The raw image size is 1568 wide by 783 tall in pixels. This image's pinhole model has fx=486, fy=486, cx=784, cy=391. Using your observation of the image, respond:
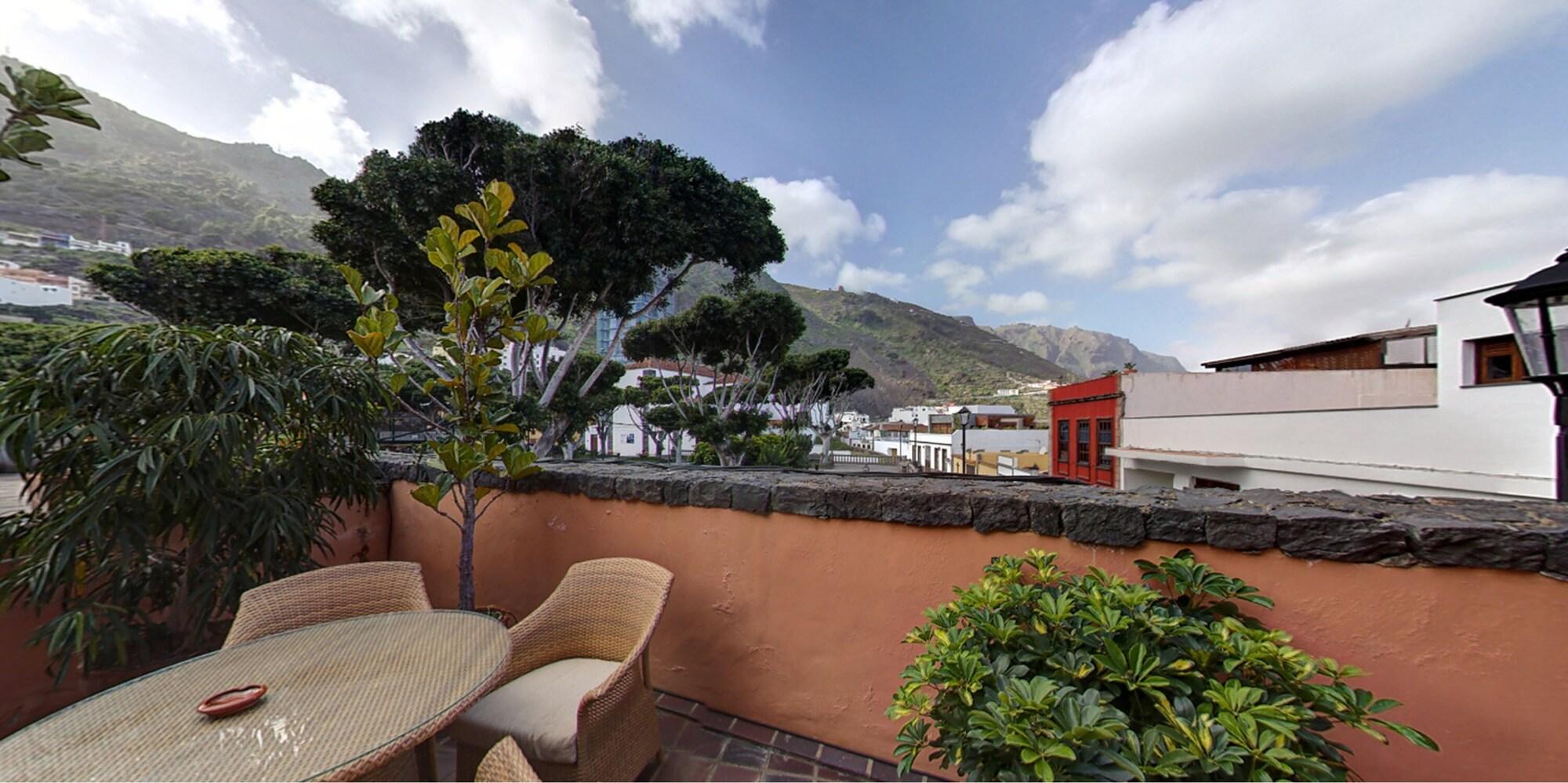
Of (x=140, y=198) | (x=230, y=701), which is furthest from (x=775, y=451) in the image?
(x=140, y=198)

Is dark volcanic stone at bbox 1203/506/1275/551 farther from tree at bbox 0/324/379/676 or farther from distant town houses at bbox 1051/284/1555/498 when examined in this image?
distant town houses at bbox 1051/284/1555/498

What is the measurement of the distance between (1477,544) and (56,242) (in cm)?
3069

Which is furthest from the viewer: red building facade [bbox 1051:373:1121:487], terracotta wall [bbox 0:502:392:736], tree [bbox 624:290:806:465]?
tree [bbox 624:290:806:465]

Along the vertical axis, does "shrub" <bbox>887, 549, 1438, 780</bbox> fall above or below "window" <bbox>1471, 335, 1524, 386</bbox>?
below

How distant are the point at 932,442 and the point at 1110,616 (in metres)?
20.5

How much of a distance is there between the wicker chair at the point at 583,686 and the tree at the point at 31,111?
6.21 feet

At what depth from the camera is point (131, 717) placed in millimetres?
1066

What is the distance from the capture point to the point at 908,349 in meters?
35.8

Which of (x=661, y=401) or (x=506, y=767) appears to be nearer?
(x=506, y=767)

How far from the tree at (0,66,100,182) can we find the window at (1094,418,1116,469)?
12.9 m

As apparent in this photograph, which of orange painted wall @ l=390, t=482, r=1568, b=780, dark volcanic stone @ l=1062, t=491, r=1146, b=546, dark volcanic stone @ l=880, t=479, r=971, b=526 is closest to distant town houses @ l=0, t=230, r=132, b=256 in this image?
orange painted wall @ l=390, t=482, r=1568, b=780

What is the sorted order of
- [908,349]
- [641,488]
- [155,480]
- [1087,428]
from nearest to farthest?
[155,480]
[641,488]
[1087,428]
[908,349]

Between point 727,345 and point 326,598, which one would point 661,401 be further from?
point 326,598

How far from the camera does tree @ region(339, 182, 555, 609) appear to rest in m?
1.94
